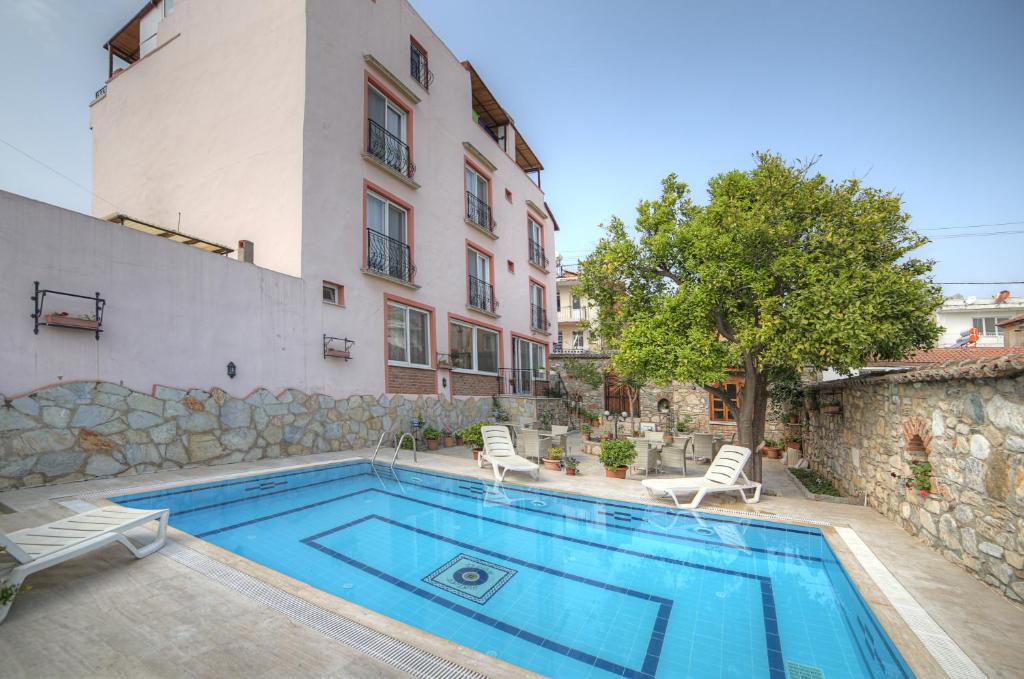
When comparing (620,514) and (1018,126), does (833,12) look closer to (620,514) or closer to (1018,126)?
(1018,126)

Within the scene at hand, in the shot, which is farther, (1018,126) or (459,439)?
(459,439)

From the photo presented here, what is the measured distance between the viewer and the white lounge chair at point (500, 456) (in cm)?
831

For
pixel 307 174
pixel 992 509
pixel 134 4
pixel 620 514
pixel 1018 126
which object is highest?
pixel 134 4

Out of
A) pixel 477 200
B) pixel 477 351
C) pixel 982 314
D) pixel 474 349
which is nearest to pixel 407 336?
pixel 474 349

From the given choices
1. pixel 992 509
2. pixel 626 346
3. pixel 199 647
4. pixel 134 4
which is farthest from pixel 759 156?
pixel 134 4

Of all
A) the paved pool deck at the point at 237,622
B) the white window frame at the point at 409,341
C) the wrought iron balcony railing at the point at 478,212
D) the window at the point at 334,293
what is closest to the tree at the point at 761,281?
the paved pool deck at the point at 237,622

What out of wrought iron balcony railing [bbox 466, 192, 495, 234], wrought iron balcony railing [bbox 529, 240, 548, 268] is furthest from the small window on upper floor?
wrought iron balcony railing [bbox 529, 240, 548, 268]

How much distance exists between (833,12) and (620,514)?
1141cm

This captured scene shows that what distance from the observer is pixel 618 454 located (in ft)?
27.6

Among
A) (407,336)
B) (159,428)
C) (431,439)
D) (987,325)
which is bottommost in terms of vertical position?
(431,439)

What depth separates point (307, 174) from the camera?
9.89 meters

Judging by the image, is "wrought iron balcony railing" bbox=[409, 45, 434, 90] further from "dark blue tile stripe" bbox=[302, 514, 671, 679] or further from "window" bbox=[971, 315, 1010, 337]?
"window" bbox=[971, 315, 1010, 337]

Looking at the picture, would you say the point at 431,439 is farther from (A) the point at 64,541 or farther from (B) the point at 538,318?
(B) the point at 538,318

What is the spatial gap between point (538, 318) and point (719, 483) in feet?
44.8
